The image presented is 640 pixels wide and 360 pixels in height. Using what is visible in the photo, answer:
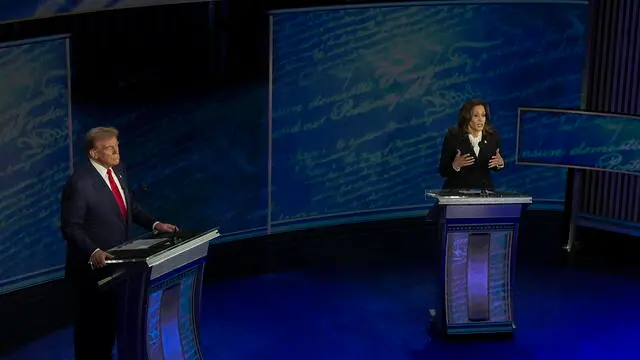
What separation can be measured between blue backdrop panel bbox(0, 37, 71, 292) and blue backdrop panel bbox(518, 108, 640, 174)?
3.72 m

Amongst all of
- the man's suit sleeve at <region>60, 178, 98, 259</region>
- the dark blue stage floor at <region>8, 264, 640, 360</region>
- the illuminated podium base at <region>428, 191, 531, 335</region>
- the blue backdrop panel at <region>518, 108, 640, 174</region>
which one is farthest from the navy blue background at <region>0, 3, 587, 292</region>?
the illuminated podium base at <region>428, 191, 531, 335</region>

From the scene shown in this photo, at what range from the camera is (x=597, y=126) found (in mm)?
7664

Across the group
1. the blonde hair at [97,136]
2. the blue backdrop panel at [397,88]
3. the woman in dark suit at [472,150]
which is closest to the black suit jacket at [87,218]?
the blonde hair at [97,136]

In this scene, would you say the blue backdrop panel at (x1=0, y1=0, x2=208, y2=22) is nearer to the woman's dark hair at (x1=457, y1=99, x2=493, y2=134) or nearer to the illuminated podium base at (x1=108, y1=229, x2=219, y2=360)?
the illuminated podium base at (x1=108, y1=229, x2=219, y2=360)

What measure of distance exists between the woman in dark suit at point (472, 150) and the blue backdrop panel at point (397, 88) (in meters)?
2.29

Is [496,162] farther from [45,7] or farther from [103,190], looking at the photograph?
[45,7]

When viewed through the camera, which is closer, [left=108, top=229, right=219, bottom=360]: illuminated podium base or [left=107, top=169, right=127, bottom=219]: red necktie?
[left=108, top=229, right=219, bottom=360]: illuminated podium base

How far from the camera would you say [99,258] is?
176 inches

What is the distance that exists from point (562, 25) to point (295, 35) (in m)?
2.73

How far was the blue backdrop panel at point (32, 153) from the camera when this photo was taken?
621 centimetres

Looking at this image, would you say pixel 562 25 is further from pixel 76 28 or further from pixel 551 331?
pixel 76 28

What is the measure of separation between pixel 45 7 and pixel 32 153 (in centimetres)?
117

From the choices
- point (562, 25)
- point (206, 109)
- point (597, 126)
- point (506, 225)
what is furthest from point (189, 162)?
point (562, 25)

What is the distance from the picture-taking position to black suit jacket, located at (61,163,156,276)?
187 inches
